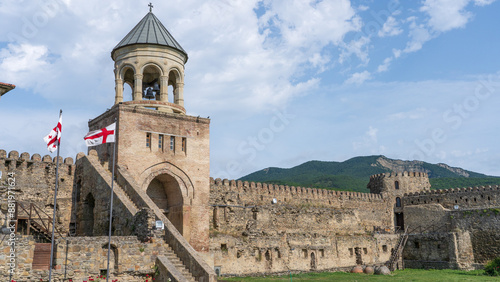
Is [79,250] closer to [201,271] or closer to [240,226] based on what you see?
[201,271]

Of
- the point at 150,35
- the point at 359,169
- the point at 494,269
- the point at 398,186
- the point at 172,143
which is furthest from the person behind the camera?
the point at 359,169

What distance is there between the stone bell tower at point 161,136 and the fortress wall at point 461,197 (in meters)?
26.3

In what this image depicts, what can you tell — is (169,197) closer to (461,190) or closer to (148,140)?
(148,140)

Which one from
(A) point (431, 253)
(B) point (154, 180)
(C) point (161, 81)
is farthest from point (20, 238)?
(A) point (431, 253)

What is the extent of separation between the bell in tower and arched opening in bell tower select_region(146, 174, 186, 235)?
3.91 metres

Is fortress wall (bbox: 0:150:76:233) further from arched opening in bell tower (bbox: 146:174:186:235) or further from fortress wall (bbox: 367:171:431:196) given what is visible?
fortress wall (bbox: 367:171:431:196)

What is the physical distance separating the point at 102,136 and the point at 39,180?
21.9ft

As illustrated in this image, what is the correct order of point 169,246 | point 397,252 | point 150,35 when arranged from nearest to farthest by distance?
point 169,246, point 150,35, point 397,252

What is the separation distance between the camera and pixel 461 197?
42.7 meters

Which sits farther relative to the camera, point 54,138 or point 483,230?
point 483,230

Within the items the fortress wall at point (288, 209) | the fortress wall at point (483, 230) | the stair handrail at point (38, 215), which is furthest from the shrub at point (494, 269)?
the stair handrail at point (38, 215)

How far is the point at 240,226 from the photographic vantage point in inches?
1156

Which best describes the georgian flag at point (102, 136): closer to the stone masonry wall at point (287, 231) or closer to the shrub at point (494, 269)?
the stone masonry wall at point (287, 231)

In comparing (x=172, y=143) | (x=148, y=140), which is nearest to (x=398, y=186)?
(x=172, y=143)
